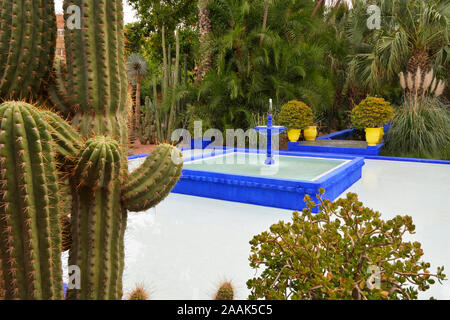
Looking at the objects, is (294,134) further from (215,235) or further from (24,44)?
(24,44)

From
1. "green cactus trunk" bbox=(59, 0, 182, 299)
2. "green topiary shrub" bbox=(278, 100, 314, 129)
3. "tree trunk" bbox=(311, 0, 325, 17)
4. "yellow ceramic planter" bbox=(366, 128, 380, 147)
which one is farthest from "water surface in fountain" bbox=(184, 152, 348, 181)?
"tree trunk" bbox=(311, 0, 325, 17)

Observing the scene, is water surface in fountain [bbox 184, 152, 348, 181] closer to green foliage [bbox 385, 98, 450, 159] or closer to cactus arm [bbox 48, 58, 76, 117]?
green foliage [bbox 385, 98, 450, 159]

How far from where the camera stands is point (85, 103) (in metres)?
2.13

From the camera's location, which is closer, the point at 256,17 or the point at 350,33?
the point at 256,17

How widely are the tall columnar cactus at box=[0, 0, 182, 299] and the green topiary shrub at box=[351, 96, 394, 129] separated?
9.67 meters

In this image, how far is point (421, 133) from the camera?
1015 cm

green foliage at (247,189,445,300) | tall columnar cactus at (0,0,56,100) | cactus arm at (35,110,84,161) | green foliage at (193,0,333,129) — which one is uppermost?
green foliage at (193,0,333,129)

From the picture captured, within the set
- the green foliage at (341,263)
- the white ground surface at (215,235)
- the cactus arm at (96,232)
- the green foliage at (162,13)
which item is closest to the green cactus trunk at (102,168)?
the cactus arm at (96,232)

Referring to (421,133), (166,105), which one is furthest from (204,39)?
(421,133)

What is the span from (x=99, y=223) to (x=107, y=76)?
823mm

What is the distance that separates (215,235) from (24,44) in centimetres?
295

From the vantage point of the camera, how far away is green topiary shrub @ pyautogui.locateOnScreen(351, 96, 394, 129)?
1076cm
